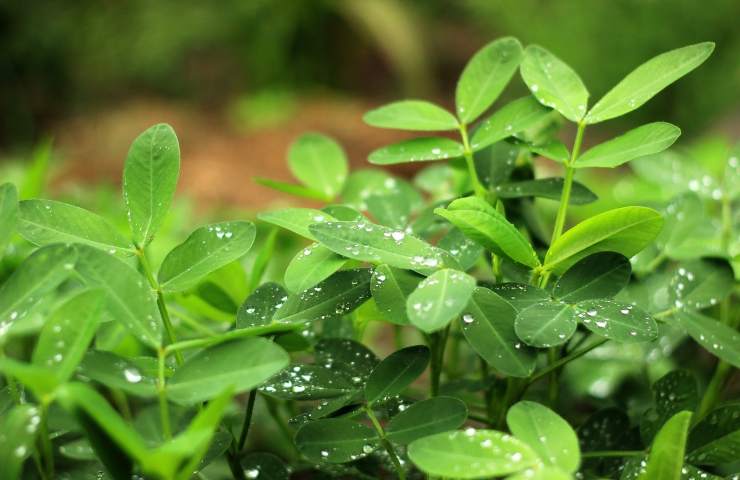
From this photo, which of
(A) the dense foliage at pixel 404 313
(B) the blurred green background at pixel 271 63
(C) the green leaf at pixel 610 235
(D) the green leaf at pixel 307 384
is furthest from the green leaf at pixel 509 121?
(B) the blurred green background at pixel 271 63

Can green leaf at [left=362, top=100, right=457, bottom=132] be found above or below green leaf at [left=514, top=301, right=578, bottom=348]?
above

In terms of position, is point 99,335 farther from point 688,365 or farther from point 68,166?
point 68,166

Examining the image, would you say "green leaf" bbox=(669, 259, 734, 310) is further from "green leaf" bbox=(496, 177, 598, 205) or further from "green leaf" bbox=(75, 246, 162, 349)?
"green leaf" bbox=(75, 246, 162, 349)

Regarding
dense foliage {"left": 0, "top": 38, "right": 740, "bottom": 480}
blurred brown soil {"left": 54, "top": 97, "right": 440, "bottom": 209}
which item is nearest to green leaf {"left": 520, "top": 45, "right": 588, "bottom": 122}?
dense foliage {"left": 0, "top": 38, "right": 740, "bottom": 480}

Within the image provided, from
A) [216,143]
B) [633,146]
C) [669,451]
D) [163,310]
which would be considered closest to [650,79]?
[633,146]

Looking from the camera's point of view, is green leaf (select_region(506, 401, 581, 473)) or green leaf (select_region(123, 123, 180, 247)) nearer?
green leaf (select_region(506, 401, 581, 473))

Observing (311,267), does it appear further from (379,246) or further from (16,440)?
(16,440)

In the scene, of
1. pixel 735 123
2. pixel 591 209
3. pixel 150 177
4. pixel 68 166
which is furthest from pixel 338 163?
pixel 68 166

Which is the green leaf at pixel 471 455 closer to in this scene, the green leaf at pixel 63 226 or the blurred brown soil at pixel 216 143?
the green leaf at pixel 63 226
